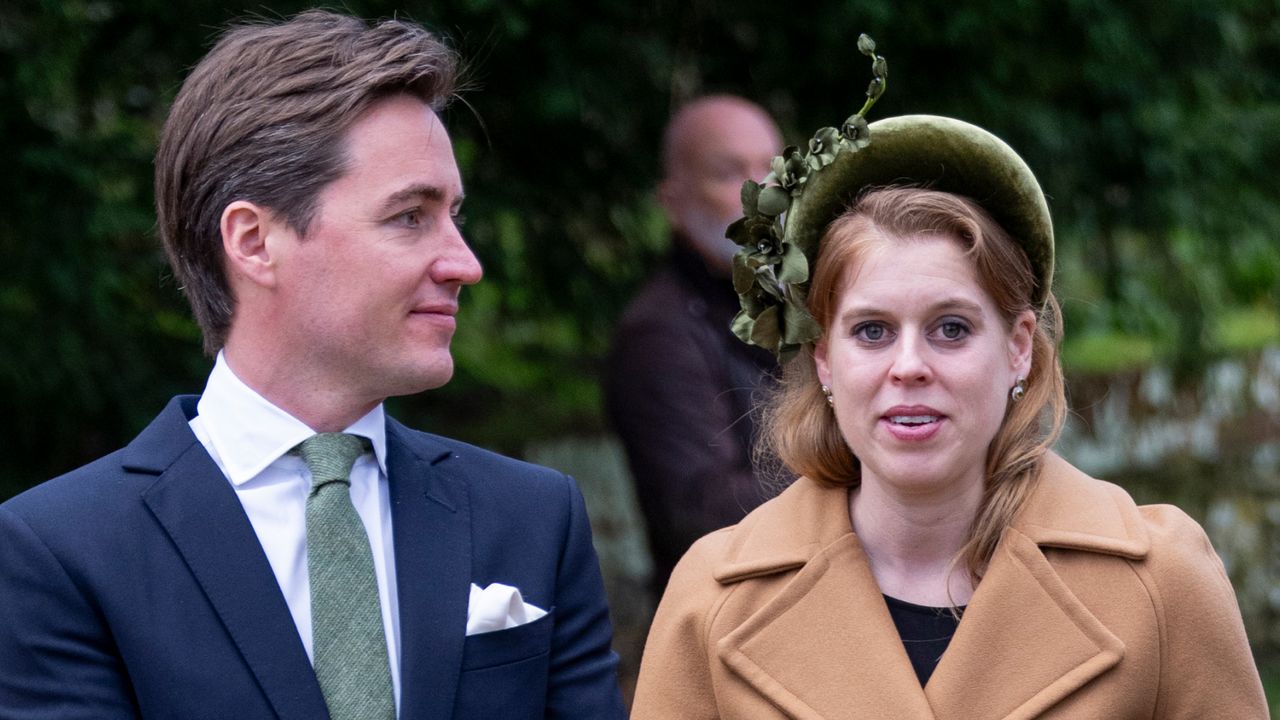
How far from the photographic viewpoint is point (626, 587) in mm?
6230

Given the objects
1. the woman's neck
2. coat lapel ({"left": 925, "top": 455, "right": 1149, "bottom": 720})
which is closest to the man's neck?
the woman's neck

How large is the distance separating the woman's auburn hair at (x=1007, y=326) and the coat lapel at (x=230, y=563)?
0.96 m

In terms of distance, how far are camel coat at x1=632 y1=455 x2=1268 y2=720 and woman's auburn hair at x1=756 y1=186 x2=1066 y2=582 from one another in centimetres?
5

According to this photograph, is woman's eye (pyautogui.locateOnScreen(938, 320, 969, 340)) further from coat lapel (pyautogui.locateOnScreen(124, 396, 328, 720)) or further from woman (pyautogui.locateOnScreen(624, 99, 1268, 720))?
coat lapel (pyautogui.locateOnScreen(124, 396, 328, 720))

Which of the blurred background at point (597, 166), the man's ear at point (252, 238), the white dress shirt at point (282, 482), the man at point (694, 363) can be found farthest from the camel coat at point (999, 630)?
the blurred background at point (597, 166)

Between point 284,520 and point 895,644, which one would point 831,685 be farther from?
point 284,520

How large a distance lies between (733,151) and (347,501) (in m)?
2.32

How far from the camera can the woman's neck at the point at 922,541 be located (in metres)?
2.91

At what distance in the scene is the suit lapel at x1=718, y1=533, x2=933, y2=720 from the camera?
2.81 meters

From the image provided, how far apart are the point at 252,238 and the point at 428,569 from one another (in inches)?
24.2

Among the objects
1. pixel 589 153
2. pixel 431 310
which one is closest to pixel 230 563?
pixel 431 310

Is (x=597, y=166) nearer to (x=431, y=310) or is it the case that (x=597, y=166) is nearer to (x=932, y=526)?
(x=431, y=310)

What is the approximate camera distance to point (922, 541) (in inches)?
116

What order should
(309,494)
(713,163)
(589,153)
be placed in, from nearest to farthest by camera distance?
(309,494) → (713,163) → (589,153)
